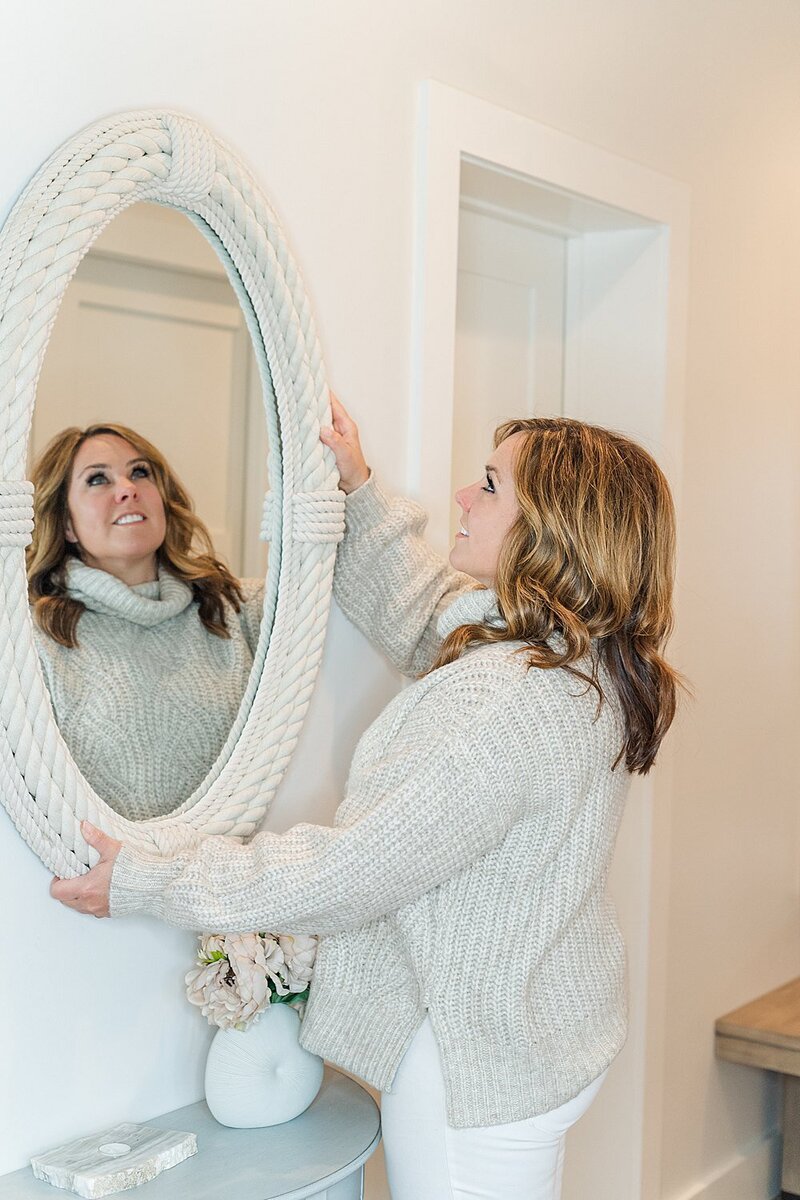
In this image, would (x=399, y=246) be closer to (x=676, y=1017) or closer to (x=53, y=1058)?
(x=53, y=1058)

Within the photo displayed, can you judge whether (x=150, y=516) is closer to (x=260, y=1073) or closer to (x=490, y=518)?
(x=490, y=518)

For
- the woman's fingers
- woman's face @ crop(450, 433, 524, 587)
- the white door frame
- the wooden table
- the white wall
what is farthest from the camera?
the wooden table

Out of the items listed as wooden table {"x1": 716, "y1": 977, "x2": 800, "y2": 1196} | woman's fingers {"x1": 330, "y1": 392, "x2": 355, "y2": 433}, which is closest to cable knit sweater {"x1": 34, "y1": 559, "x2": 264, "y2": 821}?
woman's fingers {"x1": 330, "y1": 392, "x2": 355, "y2": 433}

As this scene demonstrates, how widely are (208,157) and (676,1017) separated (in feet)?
5.81

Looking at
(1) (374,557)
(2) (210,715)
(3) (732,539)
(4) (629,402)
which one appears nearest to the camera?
(2) (210,715)

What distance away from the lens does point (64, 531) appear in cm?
135

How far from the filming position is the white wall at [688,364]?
1395 mm

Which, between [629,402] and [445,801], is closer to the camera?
[445,801]

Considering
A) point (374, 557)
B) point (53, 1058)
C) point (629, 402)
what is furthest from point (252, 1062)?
point (629, 402)

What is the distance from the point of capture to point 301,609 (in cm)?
160

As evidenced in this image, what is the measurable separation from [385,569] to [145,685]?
401 mm

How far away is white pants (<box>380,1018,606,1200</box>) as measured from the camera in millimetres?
1425

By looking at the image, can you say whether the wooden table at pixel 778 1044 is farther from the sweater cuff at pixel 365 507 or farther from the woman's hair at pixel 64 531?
the woman's hair at pixel 64 531

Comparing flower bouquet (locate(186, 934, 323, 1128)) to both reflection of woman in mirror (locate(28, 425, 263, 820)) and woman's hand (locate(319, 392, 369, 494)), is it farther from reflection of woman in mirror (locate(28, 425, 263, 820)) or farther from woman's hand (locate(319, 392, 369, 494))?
woman's hand (locate(319, 392, 369, 494))
